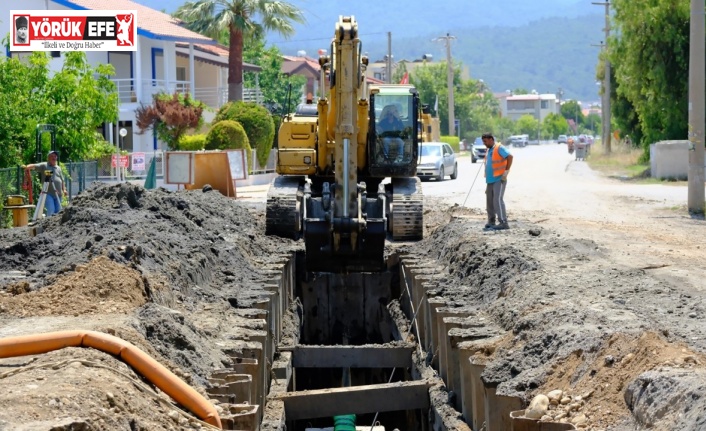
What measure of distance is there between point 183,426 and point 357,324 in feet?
37.5

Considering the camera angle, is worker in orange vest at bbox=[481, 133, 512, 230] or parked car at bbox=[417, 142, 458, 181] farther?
→ parked car at bbox=[417, 142, 458, 181]

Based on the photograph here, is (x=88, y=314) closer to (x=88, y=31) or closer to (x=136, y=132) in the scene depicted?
(x=88, y=31)

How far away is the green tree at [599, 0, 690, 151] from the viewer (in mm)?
36594

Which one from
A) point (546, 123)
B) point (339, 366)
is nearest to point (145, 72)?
point (339, 366)

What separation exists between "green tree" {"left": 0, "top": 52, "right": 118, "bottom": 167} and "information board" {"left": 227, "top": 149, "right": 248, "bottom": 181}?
13.9 feet

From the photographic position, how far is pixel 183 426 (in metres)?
7.97

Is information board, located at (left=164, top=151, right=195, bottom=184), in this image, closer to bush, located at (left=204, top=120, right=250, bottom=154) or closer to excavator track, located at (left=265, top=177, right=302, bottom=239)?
bush, located at (left=204, top=120, right=250, bottom=154)

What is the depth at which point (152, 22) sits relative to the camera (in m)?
48.9

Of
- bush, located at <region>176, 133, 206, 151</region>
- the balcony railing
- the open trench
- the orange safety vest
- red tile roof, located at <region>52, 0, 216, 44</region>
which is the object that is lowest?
the open trench

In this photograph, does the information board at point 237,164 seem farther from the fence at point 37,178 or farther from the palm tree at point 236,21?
the palm tree at point 236,21

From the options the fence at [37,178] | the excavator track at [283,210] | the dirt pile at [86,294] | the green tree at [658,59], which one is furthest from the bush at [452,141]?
the dirt pile at [86,294]

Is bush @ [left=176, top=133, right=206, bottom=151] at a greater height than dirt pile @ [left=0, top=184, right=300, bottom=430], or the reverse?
bush @ [left=176, top=133, right=206, bottom=151]

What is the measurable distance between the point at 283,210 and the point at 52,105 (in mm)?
9043
